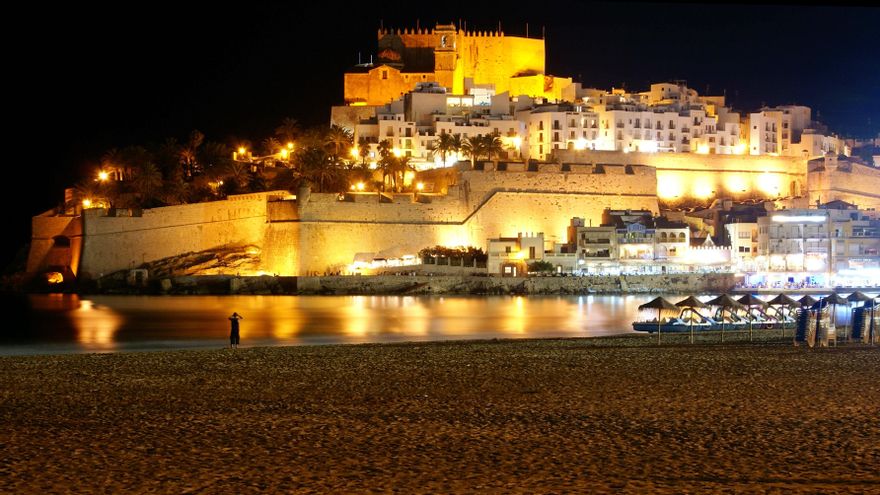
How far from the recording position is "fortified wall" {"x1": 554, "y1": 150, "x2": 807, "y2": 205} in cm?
3816

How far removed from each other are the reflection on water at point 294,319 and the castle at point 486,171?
95.7 inches

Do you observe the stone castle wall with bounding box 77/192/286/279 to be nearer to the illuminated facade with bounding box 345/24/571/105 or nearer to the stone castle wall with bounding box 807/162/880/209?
the illuminated facade with bounding box 345/24/571/105

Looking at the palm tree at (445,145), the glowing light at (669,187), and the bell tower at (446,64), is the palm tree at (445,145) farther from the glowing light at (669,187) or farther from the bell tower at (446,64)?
the glowing light at (669,187)

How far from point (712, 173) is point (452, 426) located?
114 feet

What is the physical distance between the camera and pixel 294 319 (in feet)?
75.3

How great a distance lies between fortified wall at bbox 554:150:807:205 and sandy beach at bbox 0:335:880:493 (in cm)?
2783

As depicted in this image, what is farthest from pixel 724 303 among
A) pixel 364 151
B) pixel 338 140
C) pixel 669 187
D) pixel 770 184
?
pixel 770 184

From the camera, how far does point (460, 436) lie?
6.24 meters

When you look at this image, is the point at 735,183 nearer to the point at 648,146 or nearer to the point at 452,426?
the point at 648,146

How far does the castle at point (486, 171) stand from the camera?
108 feet

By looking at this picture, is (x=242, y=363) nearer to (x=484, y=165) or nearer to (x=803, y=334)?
(x=803, y=334)

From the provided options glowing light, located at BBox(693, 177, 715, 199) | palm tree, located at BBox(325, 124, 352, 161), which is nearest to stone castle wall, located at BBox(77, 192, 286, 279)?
palm tree, located at BBox(325, 124, 352, 161)

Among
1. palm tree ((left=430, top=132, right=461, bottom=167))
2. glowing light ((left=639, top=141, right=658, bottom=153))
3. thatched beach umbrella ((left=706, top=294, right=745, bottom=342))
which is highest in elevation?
glowing light ((left=639, top=141, right=658, bottom=153))

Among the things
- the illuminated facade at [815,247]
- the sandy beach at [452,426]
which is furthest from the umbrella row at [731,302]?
the illuminated facade at [815,247]
